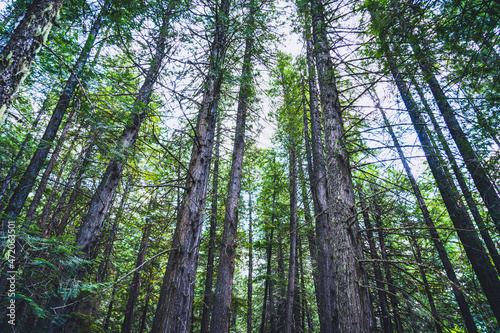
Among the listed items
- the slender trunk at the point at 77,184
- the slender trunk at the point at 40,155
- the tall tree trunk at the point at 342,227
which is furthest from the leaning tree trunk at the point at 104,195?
the tall tree trunk at the point at 342,227

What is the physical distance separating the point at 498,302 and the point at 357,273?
748 centimetres

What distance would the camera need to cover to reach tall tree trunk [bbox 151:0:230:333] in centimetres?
285

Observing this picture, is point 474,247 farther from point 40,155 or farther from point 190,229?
point 40,155

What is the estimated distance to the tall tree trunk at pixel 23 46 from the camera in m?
2.50

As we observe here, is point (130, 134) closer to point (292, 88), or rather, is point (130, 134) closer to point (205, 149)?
point (205, 149)

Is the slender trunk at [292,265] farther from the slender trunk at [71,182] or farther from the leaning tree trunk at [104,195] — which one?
the slender trunk at [71,182]

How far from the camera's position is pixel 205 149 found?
3867 mm

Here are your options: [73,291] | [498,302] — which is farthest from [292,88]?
[498,302]

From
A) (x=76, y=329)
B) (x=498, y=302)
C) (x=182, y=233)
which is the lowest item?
(x=76, y=329)

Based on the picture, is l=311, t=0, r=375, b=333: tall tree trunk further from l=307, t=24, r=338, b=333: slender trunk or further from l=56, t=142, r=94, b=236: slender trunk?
l=56, t=142, r=94, b=236: slender trunk

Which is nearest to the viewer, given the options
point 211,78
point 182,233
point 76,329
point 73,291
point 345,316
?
point 345,316

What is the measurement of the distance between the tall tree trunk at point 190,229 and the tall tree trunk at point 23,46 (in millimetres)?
2373

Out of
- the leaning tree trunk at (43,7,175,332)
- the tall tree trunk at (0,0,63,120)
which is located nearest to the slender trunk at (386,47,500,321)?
the leaning tree trunk at (43,7,175,332)

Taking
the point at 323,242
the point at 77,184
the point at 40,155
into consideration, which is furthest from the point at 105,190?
the point at 323,242
